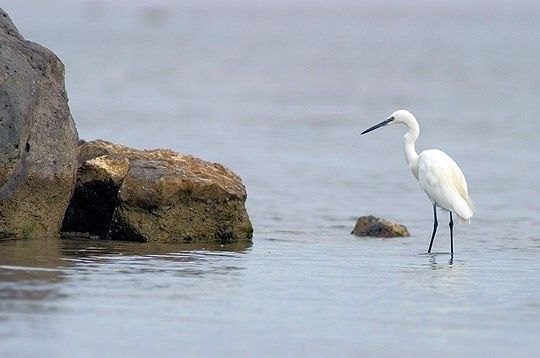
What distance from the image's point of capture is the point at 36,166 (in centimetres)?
1167

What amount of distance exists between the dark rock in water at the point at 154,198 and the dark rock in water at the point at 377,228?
186 centimetres

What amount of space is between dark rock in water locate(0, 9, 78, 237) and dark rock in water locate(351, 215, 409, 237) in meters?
3.59

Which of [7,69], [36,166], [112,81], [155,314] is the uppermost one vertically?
[112,81]

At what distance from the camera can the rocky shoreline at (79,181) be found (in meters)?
11.6

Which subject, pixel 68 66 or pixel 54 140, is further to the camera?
pixel 68 66

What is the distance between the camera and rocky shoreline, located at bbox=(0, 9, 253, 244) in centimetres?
1157

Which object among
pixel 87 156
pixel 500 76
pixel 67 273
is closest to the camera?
pixel 67 273

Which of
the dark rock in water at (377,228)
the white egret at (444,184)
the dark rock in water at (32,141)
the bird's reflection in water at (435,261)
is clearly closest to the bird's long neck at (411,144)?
the white egret at (444,184)

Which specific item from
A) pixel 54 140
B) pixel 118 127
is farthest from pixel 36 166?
pixel 118 127

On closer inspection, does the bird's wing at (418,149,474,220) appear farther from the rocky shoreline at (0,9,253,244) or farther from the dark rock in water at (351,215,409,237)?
the rocky shoreline at (0,9,253,244)

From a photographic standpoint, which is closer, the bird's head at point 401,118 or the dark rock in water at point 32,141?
the dark rock in water at point 32,141

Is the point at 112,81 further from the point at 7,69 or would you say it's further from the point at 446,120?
the point at 7,69

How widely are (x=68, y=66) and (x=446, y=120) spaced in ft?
81.9

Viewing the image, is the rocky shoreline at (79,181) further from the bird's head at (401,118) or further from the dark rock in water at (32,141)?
the bird's head at (401,118)
